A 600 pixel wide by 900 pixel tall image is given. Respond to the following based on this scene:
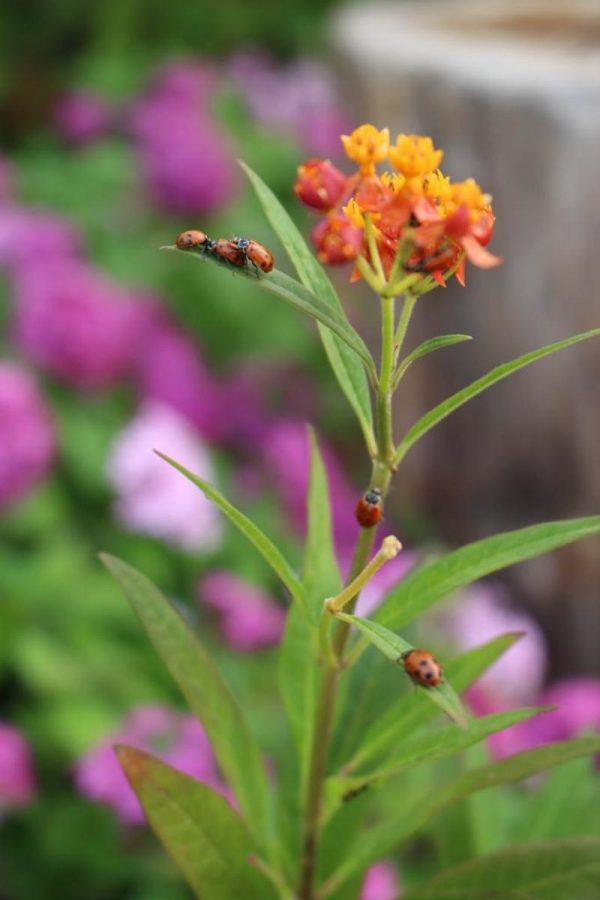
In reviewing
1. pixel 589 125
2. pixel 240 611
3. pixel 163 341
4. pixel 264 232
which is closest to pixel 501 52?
pixel 589 125

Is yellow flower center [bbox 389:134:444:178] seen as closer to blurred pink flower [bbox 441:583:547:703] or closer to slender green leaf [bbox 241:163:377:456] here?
slender green leaf [bbox 241:163:377:456]

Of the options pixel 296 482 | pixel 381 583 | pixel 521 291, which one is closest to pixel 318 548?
pixel 381 583

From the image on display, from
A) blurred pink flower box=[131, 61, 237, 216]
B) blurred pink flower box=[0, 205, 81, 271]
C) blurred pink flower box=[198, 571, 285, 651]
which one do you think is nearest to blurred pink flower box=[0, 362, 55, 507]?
blurred pink flower box=[198, 571, 285, 651]

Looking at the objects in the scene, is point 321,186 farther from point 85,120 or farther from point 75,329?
point 85,120

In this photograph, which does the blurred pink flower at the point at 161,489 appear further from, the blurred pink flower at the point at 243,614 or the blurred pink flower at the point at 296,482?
the blurred pink flower at the point at 296,482

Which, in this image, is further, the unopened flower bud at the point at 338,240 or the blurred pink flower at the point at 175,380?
the blurred pink flower at the point at 175,380

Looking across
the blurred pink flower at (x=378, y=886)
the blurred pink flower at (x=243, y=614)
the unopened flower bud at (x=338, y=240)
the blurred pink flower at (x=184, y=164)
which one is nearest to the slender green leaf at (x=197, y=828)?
the unopened flower bud at (x=338, y=240)

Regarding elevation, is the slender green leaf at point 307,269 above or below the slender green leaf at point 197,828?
above

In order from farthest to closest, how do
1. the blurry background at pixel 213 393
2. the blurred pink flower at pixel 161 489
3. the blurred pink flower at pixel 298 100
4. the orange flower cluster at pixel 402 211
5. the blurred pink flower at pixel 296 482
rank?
1. the blurred pink flower at pixel 298 100
2. the blurred pink flower at pixel 296 482
3. the blurred pink flower at pixel 161 489
4. the blurry background at pixel 213 393
5. the orange flower cluster at pixel 402 211
